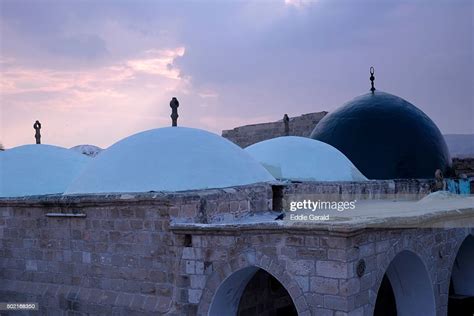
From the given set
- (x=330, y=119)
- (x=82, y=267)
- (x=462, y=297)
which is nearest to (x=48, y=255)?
(x=82, y=267)

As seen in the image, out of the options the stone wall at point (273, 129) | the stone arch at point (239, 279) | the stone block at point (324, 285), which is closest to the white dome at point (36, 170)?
the stone arch at point (239, 279)

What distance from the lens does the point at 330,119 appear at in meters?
14.1

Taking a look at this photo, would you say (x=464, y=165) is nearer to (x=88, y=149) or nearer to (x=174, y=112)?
(x=174, y=112)

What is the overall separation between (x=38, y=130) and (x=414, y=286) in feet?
29.0

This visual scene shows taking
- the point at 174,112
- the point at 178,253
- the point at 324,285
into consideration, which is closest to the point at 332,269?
the point at 324,285

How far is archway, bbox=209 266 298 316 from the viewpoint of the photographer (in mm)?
6035

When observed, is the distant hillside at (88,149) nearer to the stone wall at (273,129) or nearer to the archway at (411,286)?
the stone wall at (273,129)

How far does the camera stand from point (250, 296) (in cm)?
704

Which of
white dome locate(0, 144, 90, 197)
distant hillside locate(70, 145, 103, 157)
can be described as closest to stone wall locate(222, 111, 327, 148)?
distant hillside locate(70, 145, 103, 157)

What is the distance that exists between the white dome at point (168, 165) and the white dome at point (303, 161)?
7.10 ft

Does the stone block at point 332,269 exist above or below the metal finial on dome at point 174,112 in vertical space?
below

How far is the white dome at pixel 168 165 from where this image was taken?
697 centimetres

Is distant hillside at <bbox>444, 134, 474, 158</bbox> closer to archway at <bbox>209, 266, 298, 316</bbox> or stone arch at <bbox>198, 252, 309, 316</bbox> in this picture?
archway at <bbox>209, 266, 298, 316</bbox>

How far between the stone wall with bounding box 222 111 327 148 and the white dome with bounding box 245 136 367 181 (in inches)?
256
